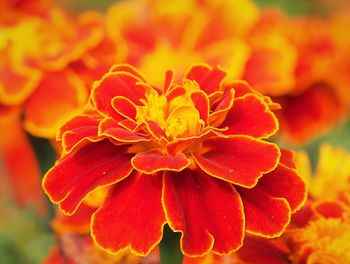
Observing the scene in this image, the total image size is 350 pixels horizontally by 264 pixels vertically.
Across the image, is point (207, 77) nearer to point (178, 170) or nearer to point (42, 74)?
point (178, 170)

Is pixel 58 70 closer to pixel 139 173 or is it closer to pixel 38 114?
pixel 38 114

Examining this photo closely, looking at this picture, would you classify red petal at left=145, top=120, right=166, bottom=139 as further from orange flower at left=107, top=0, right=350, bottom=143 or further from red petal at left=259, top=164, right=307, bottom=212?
orange flower at left=107, top=0, right=350, bottom=143

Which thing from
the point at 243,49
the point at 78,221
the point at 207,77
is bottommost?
the point at 243,49

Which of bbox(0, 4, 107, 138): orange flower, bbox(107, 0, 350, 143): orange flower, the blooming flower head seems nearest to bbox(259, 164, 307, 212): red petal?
the blooming flower head

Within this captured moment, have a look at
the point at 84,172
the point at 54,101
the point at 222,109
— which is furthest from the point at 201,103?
the point at 54,101

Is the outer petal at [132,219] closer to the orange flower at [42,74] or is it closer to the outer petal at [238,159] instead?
the outer petal at [238,159]

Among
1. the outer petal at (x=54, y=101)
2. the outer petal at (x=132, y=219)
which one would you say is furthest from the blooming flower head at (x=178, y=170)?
the outer petal at (x=54, y=101)
